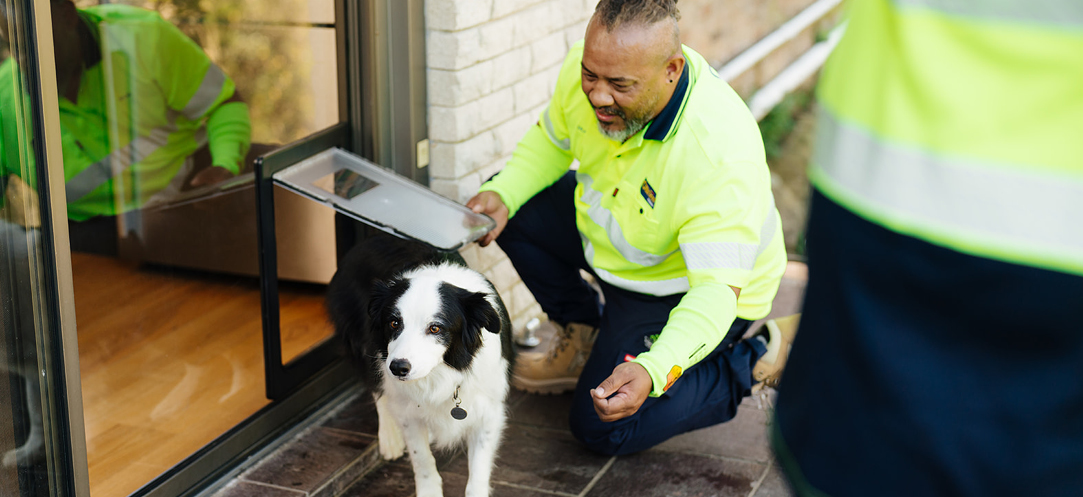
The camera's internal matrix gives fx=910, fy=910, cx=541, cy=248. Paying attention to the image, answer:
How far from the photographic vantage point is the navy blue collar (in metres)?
2.21

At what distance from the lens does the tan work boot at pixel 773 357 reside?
2.59m

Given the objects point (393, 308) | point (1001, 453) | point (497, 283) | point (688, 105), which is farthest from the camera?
point (497, 283)

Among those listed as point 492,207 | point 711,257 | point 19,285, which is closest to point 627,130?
point 711,257

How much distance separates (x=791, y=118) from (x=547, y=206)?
5.13 m

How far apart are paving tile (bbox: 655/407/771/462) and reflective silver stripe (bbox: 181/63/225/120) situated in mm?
1826

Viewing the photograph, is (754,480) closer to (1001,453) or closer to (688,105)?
(688,105)

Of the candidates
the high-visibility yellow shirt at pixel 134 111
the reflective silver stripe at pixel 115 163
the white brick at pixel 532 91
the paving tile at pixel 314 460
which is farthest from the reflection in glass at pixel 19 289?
the white brick at pixel 532 91

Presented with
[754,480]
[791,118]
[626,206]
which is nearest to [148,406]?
[626,206]

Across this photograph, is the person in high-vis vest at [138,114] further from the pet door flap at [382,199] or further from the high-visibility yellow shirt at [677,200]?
the high-visibility yellow shirt at [677,200]

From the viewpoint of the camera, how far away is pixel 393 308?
2031 mm

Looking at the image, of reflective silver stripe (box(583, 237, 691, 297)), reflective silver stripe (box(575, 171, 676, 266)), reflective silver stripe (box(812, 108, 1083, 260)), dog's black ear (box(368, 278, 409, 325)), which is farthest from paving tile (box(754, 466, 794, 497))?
reflective silver stripe (box(812, 108, 1083, 260))

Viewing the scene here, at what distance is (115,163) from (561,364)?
5.40ft

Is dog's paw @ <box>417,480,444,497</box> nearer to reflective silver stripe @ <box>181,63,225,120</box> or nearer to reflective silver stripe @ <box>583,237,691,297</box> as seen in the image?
reflective silver stripe @ <box>583,237,691,297</box>

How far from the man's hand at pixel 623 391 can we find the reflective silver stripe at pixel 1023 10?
1219 mm
